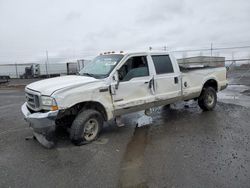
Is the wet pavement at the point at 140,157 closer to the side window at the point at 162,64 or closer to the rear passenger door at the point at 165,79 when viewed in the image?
the rear passenger door at the point at 165,79

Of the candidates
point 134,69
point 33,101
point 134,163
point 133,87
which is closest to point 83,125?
point 33,101

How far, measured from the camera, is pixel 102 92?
4789 mm

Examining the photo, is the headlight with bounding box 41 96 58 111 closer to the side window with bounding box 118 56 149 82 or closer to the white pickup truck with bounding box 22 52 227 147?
the white pickup truck with bounding box 22 52 227 147

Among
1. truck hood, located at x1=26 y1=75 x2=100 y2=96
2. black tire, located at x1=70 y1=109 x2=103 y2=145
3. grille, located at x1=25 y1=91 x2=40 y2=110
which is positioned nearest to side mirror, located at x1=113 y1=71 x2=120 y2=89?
truck hood, located at x1=26 y1=75 x2=100 y2=96

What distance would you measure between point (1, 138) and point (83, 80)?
8.41 feet

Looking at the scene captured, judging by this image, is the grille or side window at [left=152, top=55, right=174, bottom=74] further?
side window at [left=152, top=55, right=174, bottom=74]

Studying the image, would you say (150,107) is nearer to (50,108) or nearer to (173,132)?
(173,132)

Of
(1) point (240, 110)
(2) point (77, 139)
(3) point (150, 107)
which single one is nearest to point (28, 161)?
(2) point (77, 139)

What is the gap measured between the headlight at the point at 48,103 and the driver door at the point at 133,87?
4.54ft

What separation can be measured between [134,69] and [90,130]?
181cm

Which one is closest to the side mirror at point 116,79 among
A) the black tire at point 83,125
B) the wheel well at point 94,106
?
the wheel well at point 94,106

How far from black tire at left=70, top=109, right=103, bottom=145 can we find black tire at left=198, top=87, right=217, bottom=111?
3.92 m

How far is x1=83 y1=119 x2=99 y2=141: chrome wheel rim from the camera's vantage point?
472 centimetres

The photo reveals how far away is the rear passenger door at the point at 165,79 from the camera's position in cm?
583
